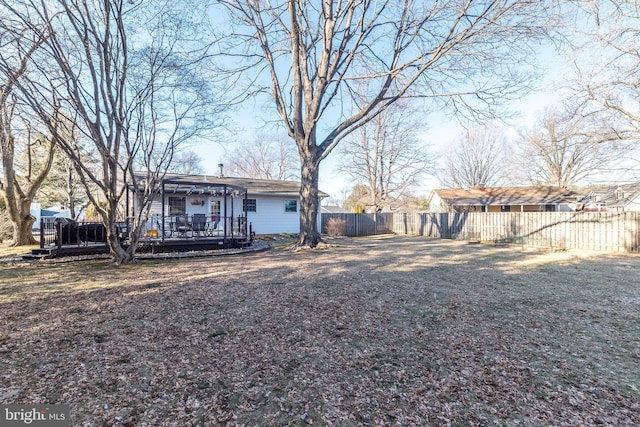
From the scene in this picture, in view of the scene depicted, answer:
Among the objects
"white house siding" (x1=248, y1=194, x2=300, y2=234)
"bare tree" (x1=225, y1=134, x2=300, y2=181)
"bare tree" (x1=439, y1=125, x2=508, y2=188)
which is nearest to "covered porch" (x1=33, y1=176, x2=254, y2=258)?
"white house siding" (x1=248, y1=194, x2=300, y2=234)

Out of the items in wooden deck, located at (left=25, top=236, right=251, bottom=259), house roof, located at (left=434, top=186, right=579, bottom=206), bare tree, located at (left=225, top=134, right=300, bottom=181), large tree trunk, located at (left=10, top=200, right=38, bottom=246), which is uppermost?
bare tree, located at (left=225, top=134, right=300, bottom=181)

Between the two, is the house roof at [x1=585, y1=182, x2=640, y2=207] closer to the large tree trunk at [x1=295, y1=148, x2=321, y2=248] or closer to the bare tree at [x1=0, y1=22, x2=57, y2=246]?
the large tree trunk at [x1=295, y1=148, x2=321, y2=248]

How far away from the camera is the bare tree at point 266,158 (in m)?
34.2

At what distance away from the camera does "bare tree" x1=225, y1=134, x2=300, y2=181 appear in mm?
34219

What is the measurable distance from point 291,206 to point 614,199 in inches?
1423

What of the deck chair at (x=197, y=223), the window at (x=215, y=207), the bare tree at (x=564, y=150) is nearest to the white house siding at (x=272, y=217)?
the window at (x=215, y=207)

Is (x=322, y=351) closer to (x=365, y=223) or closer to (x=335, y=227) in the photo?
(x=335, y=227)

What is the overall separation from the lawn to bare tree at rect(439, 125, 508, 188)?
3077cm

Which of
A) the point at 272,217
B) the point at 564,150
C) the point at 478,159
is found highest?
the point at 478,159

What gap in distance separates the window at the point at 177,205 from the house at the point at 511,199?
2260 centimetres

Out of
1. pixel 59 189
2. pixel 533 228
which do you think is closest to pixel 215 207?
pixel 59 189

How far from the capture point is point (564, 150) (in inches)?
982

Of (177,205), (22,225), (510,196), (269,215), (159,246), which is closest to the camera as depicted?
(159,246)

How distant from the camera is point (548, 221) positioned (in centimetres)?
1359
